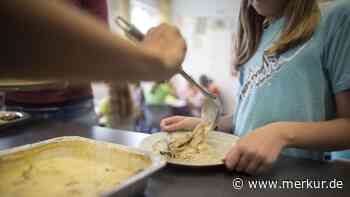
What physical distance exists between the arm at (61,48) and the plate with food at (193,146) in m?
0.33

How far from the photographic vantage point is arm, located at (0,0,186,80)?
261 millimetres

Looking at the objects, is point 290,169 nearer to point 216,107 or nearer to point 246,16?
point 216,107

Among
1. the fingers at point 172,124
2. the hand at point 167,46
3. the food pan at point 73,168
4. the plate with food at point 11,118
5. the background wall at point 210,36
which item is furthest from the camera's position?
the background wall at point 210,36

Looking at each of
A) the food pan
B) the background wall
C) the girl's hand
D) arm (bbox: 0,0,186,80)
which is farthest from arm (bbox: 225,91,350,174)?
the background wall

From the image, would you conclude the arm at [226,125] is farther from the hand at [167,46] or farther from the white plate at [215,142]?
the hand at [167,46]

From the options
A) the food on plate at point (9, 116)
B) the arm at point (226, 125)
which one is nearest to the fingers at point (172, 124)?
the arm at point (226, 125)

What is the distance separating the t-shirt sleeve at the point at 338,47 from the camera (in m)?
0.64

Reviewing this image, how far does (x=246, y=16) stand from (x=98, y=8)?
0.53 m

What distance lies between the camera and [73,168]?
0.62m

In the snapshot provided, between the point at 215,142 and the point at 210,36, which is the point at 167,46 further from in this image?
the point at 210,36

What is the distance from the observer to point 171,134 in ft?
2.68

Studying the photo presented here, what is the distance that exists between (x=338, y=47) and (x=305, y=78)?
10 centimetres

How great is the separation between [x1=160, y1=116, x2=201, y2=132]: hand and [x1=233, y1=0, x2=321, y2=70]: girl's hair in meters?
0.24

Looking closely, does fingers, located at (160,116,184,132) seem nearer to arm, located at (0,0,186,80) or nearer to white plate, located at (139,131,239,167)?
white plate, located at (139,131,239,167)
